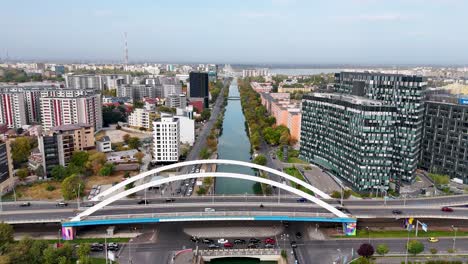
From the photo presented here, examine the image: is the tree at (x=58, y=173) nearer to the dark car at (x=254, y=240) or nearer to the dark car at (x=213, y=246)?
the dark car at (x=213, y=246)

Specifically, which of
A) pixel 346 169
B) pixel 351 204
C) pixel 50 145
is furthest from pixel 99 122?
pixel 351 204

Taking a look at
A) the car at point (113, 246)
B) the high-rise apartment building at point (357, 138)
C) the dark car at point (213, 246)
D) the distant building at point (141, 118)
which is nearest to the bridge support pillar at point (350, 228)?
the high-rise apartment building at point (357, 138)

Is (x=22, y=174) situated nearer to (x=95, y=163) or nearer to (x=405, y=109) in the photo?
(x=95, y=163)

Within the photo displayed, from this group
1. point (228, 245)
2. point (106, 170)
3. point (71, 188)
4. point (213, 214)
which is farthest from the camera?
point (106, 170)

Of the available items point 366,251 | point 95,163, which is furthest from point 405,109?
point 95,163

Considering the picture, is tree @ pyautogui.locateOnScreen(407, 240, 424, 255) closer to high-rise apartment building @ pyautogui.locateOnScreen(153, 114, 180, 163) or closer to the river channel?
the river channel

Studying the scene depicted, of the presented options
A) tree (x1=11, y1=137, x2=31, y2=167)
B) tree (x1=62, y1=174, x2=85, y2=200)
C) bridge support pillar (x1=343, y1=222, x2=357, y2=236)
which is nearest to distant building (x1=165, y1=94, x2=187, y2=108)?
tree (x1=11, y1=137, x2=31, y2=167)

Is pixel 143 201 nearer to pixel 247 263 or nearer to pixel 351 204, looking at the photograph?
pixel 247 263
